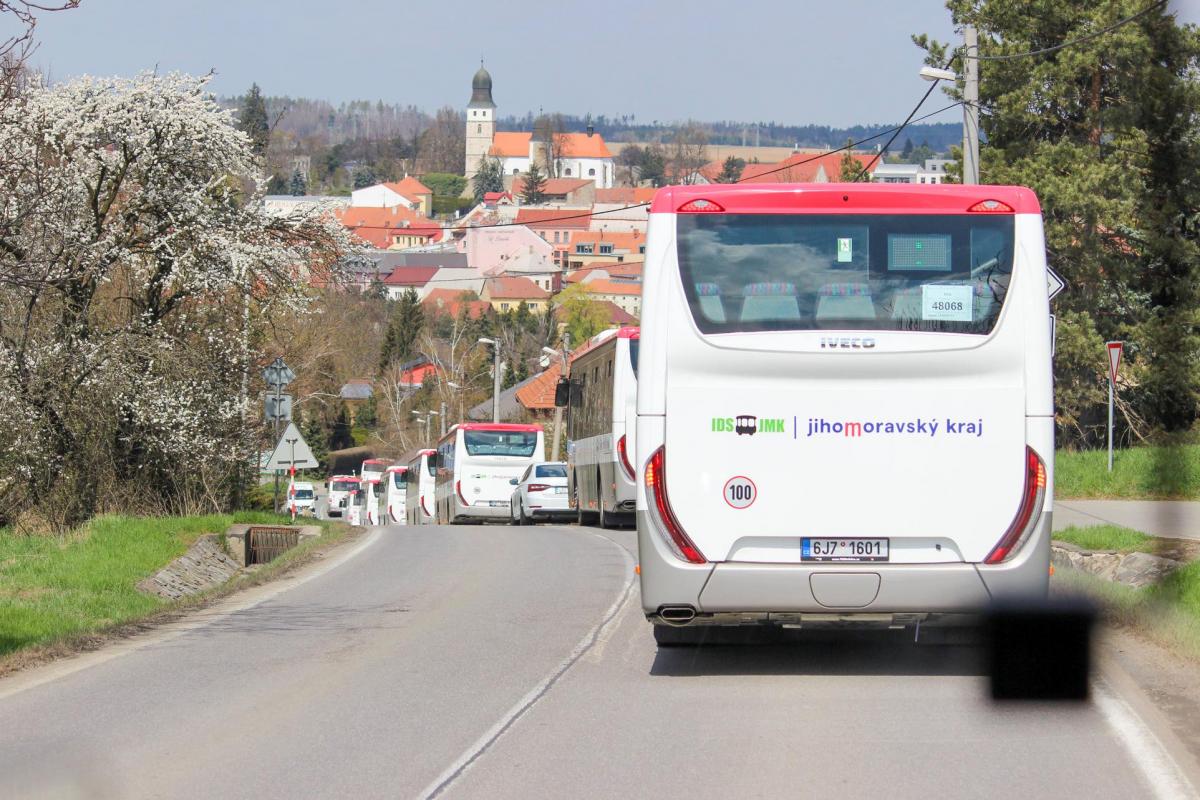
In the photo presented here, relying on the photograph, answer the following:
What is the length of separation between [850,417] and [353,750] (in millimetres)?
3587

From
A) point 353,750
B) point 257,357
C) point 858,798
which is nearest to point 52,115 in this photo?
point 257,357

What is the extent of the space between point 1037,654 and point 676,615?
269cm

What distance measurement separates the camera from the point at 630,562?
19141mm

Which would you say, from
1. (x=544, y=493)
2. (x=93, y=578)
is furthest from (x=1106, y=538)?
(x=544, y=493)

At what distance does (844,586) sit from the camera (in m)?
9.02

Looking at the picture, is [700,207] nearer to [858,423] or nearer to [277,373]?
[858,423]

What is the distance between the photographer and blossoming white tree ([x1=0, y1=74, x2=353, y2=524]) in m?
23.5

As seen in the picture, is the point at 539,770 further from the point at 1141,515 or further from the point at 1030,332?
the point at 1141,515

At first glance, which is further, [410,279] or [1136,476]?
[410,279]

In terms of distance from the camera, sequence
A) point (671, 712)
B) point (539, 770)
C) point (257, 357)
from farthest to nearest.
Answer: point (257, 357), point (671, 712), point (539, 770)

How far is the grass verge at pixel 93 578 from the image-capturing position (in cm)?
1229

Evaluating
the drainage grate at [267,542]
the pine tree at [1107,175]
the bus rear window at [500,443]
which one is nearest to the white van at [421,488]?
the bus rear window at [500,443]

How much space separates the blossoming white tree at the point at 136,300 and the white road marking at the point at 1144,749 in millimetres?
18123

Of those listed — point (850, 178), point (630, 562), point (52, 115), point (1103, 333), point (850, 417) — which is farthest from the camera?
point (850, 178)
